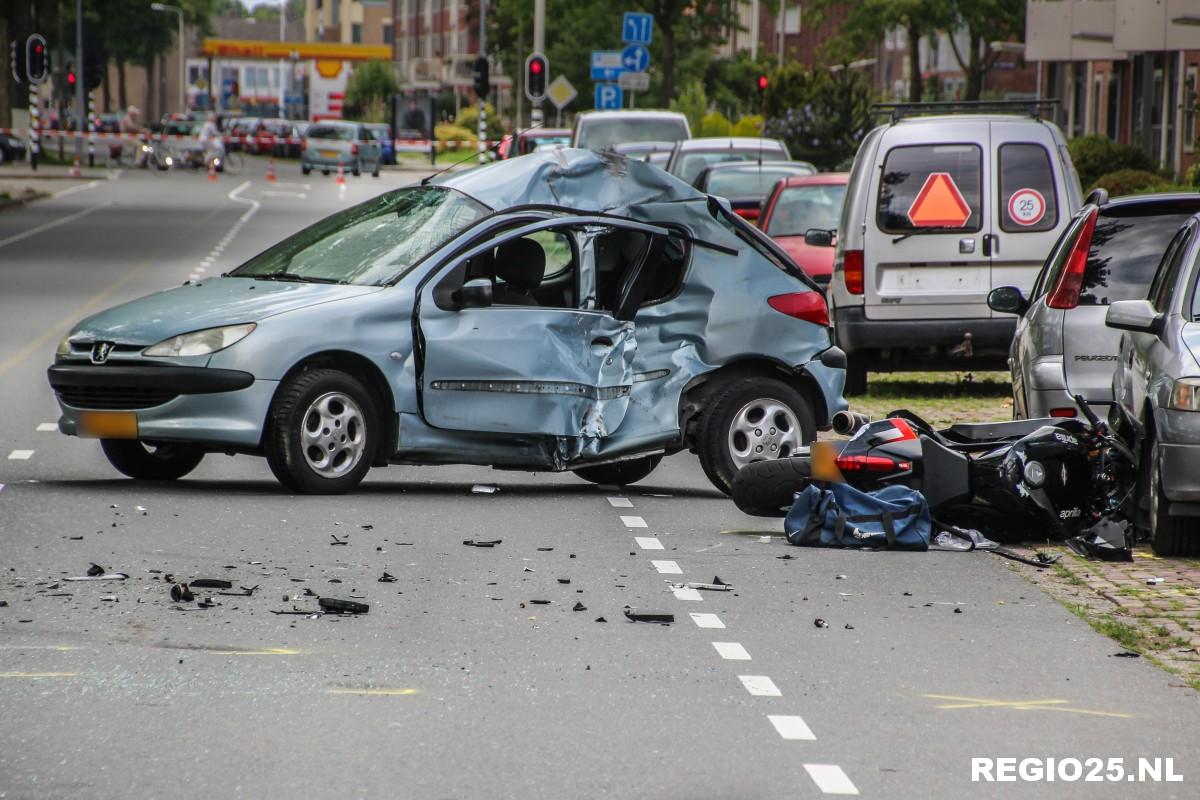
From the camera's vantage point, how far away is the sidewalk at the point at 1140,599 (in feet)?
26.1

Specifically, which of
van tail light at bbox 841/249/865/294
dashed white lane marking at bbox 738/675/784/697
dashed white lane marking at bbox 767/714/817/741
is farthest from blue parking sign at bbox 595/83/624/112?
dashed white lane marking at bbox 767/714/817/741

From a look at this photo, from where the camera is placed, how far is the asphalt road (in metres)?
5.86

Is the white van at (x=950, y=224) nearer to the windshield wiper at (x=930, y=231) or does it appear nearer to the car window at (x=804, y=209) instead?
the windshield wiper at (x=930, y=231)

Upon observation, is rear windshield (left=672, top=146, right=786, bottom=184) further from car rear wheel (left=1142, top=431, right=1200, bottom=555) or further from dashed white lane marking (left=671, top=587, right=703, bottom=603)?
dashed white lane marking (left=671, top=587, right=703, bottom=603)

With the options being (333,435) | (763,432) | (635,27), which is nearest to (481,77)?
(635,27)

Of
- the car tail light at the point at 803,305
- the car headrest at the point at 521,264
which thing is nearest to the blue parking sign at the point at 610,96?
the car tail light at the point at 803,305

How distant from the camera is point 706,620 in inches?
323

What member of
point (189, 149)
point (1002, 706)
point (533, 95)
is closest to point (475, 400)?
point (1002, 706)

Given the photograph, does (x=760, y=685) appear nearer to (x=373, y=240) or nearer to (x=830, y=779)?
(x=830, y=779)

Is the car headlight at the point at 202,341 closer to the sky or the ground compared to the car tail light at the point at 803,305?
closer to the ground

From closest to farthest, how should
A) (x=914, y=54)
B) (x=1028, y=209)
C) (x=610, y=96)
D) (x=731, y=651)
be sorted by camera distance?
(x=731, y=651)
(x=1028, y=209)
(x=610, y=96)
(x=914, y=54)

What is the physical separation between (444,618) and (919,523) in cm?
298

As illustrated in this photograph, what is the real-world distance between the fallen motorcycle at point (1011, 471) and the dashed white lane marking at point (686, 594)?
5.58ft

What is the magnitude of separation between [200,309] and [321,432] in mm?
932
